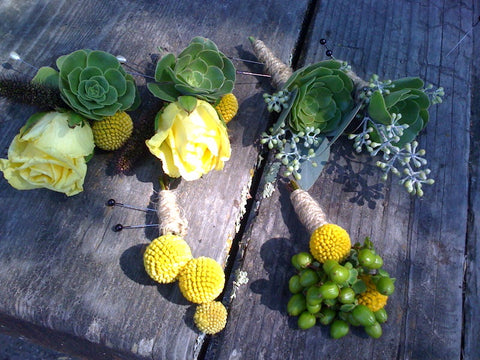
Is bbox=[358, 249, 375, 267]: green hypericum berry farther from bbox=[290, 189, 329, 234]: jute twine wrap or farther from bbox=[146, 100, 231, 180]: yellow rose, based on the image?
bbox=[146, 100, 231, 180]: yellow rose

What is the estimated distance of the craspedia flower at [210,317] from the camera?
1369mm

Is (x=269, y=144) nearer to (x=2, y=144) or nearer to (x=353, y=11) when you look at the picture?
Result: (x=353, y=11)

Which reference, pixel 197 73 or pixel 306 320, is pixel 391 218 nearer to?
pixel 306 320

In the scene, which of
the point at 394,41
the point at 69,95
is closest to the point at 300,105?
the point at 394,41

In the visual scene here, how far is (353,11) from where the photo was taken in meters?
1.99

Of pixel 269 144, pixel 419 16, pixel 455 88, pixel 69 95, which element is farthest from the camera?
pixel 419 16

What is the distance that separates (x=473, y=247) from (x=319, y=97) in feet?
2.66

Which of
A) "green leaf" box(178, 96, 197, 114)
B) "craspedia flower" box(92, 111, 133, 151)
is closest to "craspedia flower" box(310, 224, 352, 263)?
"green leaf" box(178, 96, 197, 114)

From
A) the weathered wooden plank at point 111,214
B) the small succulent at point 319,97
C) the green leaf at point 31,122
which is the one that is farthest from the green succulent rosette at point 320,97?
the green leaf at point 31,122

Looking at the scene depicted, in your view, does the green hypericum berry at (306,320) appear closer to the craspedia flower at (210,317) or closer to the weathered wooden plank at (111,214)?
the craspedia flower at (210,317)

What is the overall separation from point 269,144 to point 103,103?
61 centimetres

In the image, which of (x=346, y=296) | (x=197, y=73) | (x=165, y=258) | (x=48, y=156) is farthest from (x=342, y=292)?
(x=48, y=156)

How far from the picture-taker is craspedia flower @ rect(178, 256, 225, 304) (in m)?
1.37

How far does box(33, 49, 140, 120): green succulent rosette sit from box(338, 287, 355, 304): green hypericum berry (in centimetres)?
96
